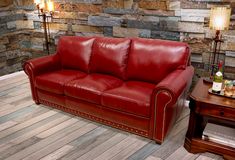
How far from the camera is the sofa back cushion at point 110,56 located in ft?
10.1

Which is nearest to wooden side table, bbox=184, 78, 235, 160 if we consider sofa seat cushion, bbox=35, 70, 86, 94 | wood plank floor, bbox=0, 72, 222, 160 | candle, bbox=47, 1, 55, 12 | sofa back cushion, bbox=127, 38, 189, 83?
wood plank floor, bbox=0, 72, 222, 160

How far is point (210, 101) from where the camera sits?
2.22 metres

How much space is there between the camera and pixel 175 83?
2369mm

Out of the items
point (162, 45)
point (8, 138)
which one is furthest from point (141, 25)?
point (8, 138)

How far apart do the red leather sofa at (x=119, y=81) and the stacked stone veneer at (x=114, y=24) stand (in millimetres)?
406

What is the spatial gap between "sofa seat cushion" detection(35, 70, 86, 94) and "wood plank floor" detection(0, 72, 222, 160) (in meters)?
0.33

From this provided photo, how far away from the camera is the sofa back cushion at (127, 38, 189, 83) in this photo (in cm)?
277

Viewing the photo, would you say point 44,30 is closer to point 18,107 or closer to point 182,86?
point 18,107

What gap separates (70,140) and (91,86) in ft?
2.01

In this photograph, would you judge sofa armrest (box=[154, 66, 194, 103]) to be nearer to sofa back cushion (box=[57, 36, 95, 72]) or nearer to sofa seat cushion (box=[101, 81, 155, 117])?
Answer: sofa seat cushion (box=[101, 81, 155, 117])

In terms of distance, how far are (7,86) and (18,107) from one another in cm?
89

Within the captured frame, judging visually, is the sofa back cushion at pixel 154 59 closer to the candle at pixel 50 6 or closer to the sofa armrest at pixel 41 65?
the sofa armrest at pixel 41 65

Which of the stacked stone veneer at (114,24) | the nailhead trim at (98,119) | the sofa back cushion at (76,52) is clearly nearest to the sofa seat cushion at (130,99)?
the nailhead trim at (98,119)

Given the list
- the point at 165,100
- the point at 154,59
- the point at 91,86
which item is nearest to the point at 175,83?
the point at 165,100
